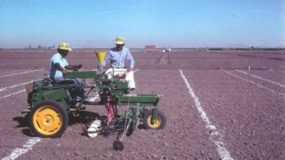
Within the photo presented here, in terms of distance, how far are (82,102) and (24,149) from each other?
1617 millimetres

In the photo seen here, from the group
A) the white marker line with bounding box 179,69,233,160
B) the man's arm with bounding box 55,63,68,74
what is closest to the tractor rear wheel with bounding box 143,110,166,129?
the white marker line with bounding box 179,69,233,160

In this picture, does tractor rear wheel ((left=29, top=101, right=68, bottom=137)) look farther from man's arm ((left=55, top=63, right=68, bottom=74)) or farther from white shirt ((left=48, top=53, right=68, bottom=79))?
white shirt ((left=48, top=53, right=68, bottom=79))

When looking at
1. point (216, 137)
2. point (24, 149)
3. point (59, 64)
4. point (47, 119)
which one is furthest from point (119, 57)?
point (24, 149)

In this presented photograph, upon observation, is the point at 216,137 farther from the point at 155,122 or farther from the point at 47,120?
the point at 47,120

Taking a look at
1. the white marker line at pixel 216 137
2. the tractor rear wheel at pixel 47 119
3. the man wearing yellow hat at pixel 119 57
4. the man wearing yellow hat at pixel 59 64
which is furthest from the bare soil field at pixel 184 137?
the man wearing yellow hat at pixel 119 57

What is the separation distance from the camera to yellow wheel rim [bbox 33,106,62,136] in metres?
6.93

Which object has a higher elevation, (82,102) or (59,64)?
(59,64)

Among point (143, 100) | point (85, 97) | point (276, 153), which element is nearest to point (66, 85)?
point (85, 97)

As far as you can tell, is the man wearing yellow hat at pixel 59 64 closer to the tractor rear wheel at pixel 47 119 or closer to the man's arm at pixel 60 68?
the man's arm at pixel 60 68

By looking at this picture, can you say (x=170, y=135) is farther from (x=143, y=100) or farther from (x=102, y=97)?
(x=102, y=97)

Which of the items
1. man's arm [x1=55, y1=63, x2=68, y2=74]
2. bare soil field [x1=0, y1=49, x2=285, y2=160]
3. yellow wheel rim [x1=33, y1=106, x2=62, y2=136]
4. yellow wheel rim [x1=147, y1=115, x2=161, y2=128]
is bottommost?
bare soil field [x1=0, y1=49, x2=285, y2=160]

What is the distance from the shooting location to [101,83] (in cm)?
734

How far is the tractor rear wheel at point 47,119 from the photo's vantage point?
22.5ft

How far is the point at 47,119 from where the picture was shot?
6.95 metres
